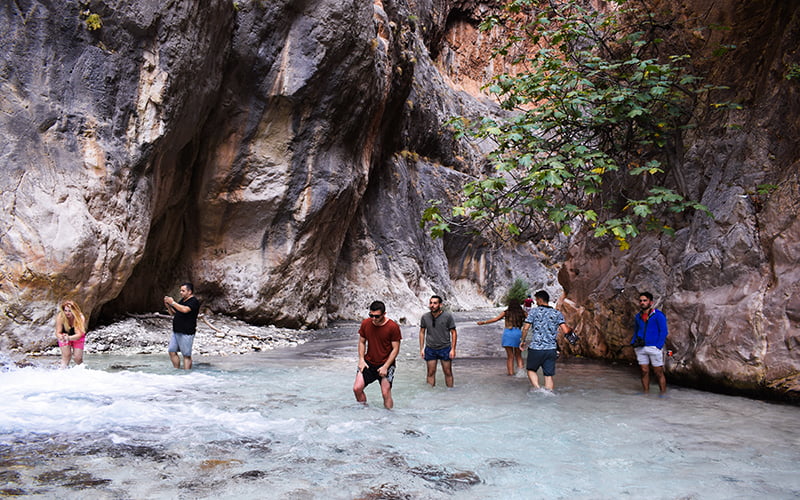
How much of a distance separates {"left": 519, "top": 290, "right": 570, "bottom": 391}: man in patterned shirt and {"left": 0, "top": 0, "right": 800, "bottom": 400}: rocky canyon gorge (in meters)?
2.36

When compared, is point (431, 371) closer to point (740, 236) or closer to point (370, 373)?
point (370, 373)

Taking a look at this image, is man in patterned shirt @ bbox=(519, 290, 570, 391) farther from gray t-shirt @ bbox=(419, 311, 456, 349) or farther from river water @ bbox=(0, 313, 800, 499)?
gray t-shirt @ bbox=(419, 311, 456, 349)

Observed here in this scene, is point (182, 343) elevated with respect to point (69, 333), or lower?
lower

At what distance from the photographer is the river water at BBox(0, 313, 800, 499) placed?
13.7 feet

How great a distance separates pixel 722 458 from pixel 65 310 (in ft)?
29.0

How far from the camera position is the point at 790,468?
16.0 feet

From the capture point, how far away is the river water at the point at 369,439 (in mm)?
4188

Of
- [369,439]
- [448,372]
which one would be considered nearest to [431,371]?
[448,372]

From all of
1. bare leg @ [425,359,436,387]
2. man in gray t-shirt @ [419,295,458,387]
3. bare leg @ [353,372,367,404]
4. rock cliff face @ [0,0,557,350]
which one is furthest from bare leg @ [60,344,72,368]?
bare leg @ [425,359,436,387]

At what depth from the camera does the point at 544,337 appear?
7.96m

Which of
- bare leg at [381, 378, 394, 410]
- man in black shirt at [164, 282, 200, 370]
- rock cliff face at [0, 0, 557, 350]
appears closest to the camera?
bare leg at [381, 378, 394, 410]

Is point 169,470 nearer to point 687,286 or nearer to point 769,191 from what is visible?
point 687,286

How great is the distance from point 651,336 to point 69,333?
8.83 meters

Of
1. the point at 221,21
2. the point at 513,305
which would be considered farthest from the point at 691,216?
the point at 221,21
